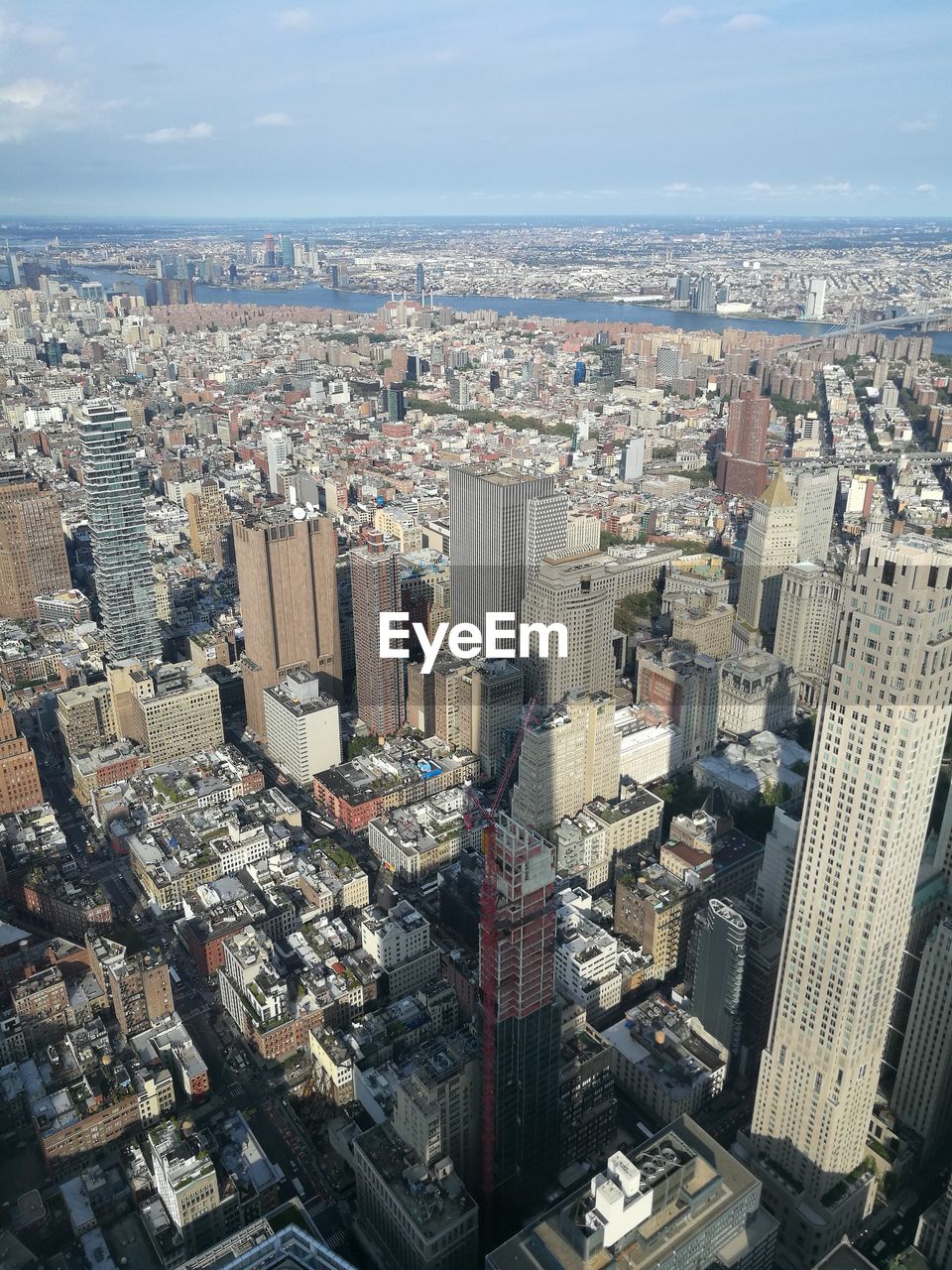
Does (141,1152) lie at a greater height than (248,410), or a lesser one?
lesser

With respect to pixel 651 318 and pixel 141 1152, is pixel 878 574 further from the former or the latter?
pixel 651 318

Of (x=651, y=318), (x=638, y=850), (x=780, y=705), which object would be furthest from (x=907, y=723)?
(x=651, y=318)

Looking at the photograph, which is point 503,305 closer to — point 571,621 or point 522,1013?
point 571,621

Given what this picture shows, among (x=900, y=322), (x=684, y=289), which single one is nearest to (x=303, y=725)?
(x=900, y=322)

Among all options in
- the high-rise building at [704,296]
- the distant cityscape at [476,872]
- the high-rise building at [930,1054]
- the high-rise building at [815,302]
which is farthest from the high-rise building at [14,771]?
the high-rise building at [704,296]

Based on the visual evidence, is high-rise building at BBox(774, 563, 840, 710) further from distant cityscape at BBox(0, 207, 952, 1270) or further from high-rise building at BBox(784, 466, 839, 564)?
high-rise building at BBox(784, 466, 839, 564)

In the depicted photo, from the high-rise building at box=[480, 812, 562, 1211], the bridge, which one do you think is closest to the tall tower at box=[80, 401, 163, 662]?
the high-rise building at box=[480, 812, 562, 1211]

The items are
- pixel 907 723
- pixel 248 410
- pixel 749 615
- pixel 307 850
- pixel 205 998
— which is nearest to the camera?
pixel 907 723
